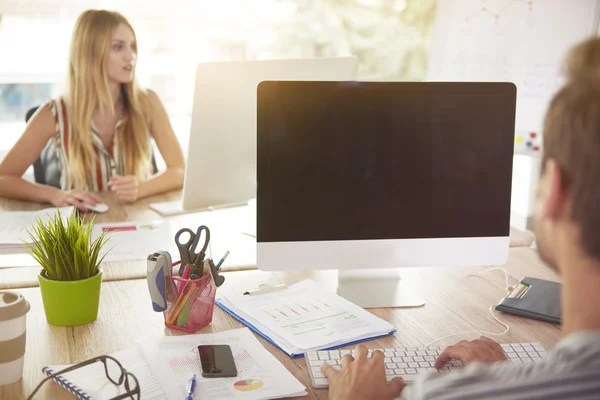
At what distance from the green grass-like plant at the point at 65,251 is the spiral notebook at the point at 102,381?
0.21m

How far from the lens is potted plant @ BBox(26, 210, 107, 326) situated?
4.00 ft

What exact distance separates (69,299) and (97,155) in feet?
4.23

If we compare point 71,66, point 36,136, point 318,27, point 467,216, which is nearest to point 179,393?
point 467,216

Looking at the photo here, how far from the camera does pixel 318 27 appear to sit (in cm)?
439

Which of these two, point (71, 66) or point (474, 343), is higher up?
point (71, 66)

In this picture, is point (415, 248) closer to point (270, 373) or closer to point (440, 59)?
point (270, 373)

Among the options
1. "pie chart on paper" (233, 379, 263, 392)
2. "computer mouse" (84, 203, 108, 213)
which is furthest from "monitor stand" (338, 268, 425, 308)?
"computer mouse" (84, 203, 108, 213)

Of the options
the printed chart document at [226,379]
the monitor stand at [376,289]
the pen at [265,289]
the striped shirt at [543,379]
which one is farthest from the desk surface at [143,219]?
the striped shirt at [543,379]

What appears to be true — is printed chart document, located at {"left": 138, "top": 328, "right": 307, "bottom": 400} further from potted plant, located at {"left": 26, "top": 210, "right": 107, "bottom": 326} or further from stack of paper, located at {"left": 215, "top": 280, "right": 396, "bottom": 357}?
potted plant, located at {"left": 26, "top": 210, "right": 107, "bottom": 326}

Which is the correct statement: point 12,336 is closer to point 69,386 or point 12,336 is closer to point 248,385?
point 69,386

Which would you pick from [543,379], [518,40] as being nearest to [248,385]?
[543,379]

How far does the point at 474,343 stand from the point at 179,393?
0.51 meters

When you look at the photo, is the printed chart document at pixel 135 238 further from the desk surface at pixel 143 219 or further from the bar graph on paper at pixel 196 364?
the bar graph on paper at pixel 196 364

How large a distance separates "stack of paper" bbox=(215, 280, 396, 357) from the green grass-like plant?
11.2 inches
